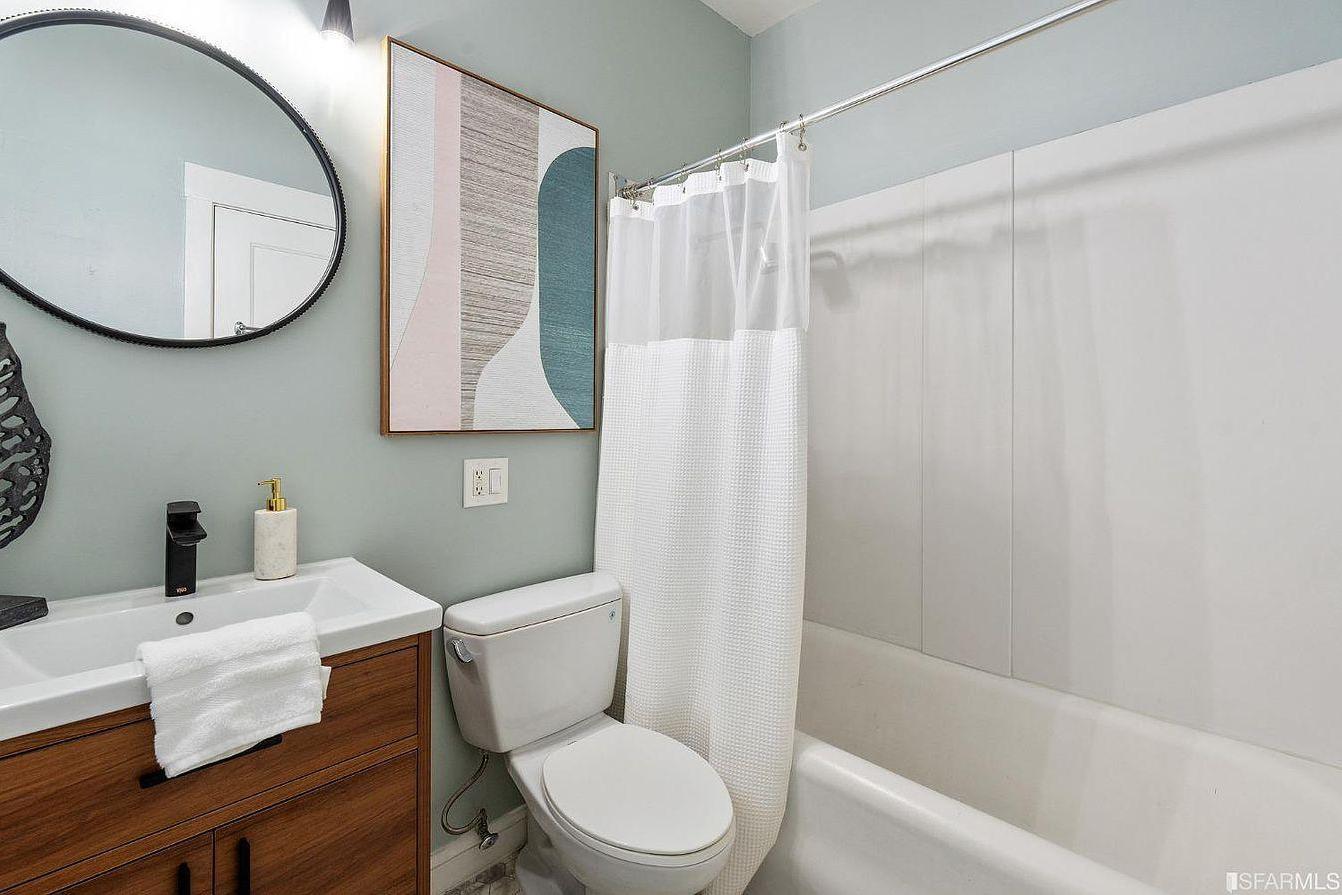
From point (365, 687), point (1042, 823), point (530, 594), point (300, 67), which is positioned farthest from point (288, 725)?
point (1042, 823)

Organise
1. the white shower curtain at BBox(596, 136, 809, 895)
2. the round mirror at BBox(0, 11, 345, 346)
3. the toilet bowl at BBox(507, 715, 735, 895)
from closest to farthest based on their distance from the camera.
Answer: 1. the round mirror at BBox(0, 11, 345, 346)
2. the toilet bowl at BBox(507, 715, 735, 895)
3. the white shower curtain at BBox(596, 136, 809, 895)

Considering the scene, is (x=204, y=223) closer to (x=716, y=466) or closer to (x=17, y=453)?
(x=17, y=453)

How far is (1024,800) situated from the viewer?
1565mm

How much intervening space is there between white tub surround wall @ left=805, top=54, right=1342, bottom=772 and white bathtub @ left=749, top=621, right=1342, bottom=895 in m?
0.08

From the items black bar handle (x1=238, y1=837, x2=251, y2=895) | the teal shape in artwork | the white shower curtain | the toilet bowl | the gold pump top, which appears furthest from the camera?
the teal shape in artwork

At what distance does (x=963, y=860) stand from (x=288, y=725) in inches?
43.0

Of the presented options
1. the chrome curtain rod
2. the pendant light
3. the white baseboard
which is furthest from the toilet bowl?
the pendant light

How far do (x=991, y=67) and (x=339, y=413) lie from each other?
6.43ft

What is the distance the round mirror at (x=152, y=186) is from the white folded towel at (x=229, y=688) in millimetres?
624

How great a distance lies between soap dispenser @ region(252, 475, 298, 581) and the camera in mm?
1178

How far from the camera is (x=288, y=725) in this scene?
853 millimetres

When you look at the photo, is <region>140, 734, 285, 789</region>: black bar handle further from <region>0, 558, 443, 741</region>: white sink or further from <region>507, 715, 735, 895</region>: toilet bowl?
<region>507, 715, 735, 895</region>: toilet bowl

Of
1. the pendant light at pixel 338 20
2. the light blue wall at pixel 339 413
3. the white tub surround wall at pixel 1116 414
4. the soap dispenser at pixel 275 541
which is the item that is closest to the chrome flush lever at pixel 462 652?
the light blue wall at pixel 339 413

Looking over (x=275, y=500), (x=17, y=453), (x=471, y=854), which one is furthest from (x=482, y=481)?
(x=471, y=854)
